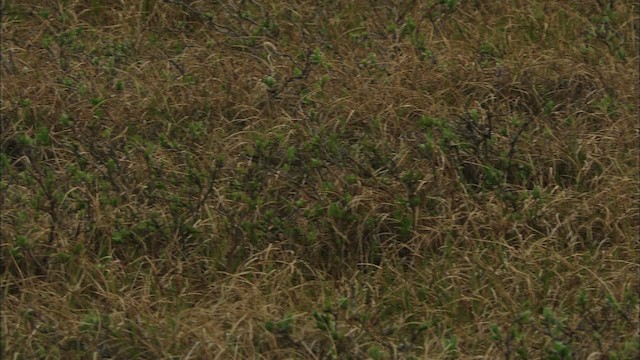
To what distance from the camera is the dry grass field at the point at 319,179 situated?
167 inches

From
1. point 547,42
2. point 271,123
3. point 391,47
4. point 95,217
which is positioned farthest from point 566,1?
point 95,217

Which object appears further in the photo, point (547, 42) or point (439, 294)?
point (547, 42)

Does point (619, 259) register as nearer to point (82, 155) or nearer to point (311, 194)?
point (311, 194)

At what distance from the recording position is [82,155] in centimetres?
515

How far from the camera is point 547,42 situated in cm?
600

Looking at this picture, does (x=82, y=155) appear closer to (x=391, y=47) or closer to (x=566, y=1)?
(x=391, y=47)

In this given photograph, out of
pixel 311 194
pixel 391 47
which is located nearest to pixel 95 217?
pixel 311 194

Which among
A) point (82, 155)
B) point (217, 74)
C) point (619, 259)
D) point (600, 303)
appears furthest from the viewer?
point (217, 74)

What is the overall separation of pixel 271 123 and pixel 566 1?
70.3 inches

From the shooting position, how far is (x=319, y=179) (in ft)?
16.2

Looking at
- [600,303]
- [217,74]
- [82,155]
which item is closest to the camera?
[600,303]

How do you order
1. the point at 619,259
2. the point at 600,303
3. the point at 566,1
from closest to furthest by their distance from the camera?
the point at 600,303
the point at 619,259
the point at 566,1

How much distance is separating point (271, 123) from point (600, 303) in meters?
1.73

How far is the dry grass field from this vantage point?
4230 millimetres
